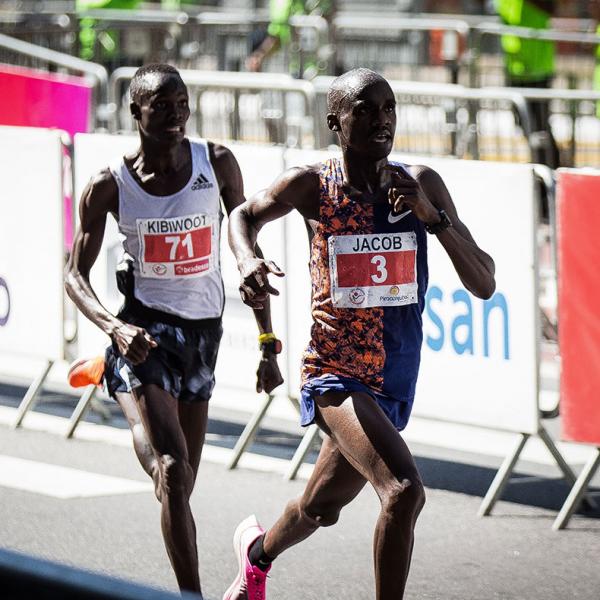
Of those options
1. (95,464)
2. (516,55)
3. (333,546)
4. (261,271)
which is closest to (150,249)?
(261,271)

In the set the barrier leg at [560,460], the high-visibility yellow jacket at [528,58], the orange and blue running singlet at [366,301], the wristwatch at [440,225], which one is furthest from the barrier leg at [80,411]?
the high-visibility yellow jacket at [528,58]

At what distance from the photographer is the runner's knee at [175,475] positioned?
16.3 feet

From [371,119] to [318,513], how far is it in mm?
1254

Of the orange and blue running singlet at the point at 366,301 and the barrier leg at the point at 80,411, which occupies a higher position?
the orange and blue running singlet at the point at 366,301

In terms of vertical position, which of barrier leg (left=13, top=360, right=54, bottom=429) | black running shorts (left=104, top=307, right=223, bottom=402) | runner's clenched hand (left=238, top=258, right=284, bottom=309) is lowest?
barrier leg (left=13, top=360, right=54, bottom=429)

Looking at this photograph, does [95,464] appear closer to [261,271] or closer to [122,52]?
[261,271]

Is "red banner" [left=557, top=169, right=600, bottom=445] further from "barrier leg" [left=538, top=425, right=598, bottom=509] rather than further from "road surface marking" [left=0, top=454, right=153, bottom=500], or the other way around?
"road surface marking" [left=0, top=454, right=153, bottom=500]

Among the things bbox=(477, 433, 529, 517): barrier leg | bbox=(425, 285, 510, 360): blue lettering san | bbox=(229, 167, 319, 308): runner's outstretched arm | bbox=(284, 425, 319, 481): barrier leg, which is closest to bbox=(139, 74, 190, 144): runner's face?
bbox=(229, 167, 319, 308): runner's outstretched arm

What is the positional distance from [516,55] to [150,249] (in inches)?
411

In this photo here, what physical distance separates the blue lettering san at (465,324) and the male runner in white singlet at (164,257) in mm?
1770

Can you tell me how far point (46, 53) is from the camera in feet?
43.3

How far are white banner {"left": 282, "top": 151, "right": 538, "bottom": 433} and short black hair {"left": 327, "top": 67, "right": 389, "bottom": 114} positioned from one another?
7.58ft

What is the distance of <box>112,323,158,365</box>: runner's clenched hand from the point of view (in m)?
4.98

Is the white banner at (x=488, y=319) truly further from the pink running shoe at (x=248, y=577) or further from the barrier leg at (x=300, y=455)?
the pink running shoe at (x=248, y=577)
